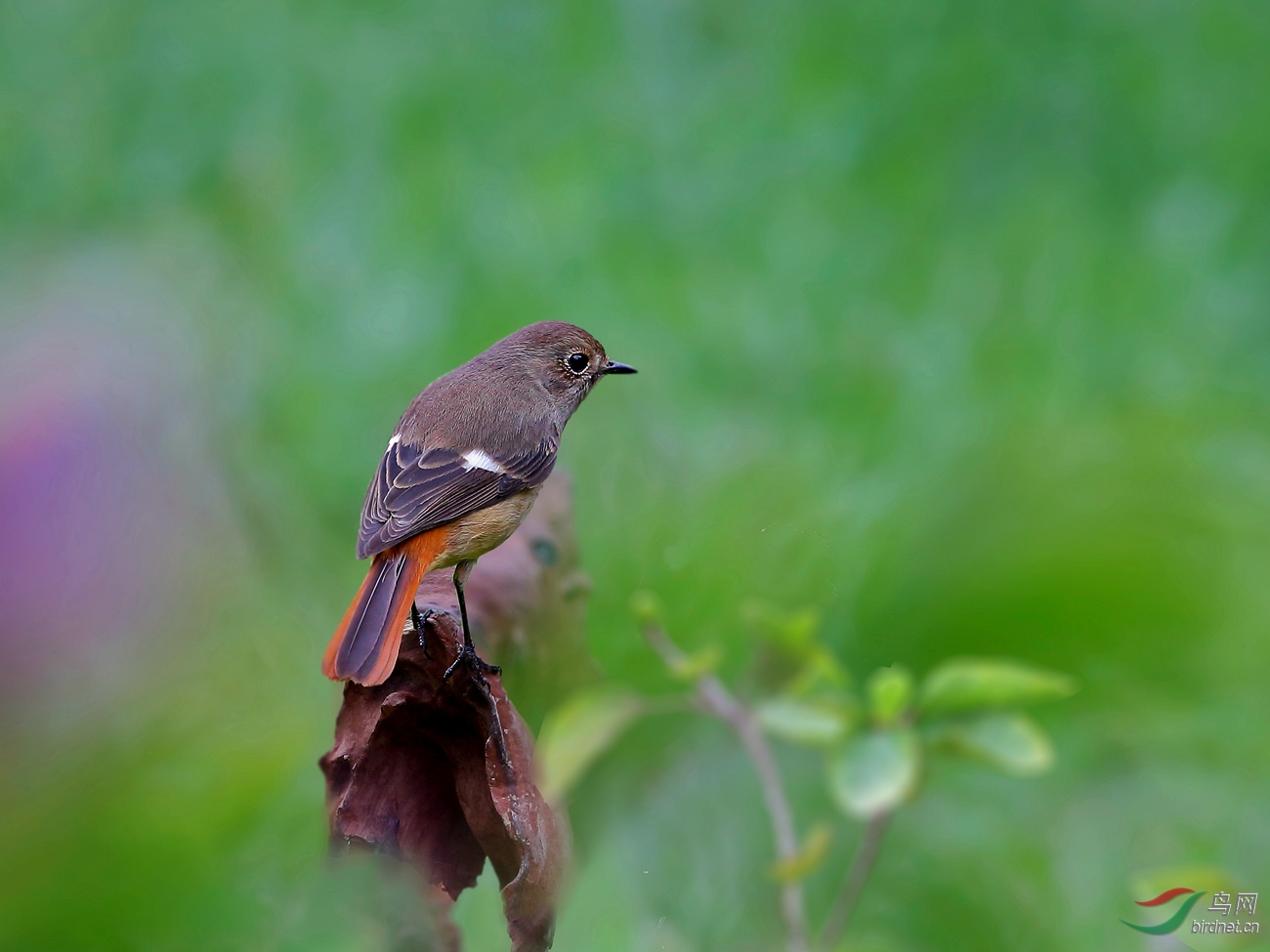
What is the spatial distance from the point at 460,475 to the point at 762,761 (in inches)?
28.0

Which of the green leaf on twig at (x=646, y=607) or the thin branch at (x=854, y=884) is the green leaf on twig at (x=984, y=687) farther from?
the green leaf on twig at (x=646, y=607)

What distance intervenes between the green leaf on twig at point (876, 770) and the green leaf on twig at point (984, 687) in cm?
8

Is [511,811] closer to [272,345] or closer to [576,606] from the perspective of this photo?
[576,606]

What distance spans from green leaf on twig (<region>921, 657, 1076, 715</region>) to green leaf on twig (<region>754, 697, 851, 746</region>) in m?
0.15

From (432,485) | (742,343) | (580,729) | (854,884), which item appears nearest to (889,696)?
(854,884)

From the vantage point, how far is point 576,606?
2025 millimetres

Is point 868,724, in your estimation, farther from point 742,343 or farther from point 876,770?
point 742,343

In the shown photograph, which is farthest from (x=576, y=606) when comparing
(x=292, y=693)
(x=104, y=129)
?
(x=104, y=129)

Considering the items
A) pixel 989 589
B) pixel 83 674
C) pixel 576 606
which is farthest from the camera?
pixel 989 589

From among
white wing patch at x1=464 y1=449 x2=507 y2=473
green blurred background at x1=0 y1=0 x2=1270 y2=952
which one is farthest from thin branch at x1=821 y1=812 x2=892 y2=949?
white wing patch at x1=464 y1=449 x2=507 y2=473

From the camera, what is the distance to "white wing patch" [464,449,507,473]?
2.27 meters

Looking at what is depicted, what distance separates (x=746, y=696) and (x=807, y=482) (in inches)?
49.2

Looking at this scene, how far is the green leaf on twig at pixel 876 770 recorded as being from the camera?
2.05 metres

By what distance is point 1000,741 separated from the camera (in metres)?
2.16
